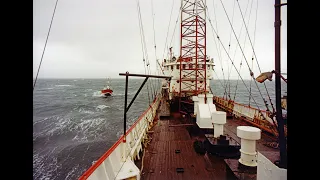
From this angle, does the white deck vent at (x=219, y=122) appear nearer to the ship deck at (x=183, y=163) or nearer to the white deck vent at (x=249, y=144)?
the ship deck at (x=183, y=163)

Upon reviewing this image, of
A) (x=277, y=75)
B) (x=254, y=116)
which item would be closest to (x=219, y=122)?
(x=277, y=75)

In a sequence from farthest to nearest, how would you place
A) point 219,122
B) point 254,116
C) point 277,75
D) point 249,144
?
point 254,116 → point 219,122 → point 249,144 → point 277,75

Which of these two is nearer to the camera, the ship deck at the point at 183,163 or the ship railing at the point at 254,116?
the ship deck at the point at 183,163

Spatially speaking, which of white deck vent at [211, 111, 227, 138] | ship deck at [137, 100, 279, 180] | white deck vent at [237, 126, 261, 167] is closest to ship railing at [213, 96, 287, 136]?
ship deck at [137, 100, 279, 180]

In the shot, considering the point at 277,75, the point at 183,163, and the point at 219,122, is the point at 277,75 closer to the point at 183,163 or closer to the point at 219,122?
the point at 219,122

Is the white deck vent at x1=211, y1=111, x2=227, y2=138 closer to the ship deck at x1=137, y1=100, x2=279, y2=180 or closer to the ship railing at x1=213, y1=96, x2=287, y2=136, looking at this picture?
the ship deck at x1=137, y1=100, x2=279, y2=180

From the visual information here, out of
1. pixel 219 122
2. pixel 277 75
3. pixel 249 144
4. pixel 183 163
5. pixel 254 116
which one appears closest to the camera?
pixel 277 75

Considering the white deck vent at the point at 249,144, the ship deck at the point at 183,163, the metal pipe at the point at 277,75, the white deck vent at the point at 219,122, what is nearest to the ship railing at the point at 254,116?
the ship deck at the point at 183,163

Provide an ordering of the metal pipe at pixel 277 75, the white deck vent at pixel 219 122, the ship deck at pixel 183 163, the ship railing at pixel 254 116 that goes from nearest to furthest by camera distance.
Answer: the metal pipe at pixel 277 75 < the ship deck at pixel 183 163 < the white deck vent at pixel 219 122 < the ship railing at pixel 254 116

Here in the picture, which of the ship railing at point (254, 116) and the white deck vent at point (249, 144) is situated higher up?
the white deck vent at point (249, 144)

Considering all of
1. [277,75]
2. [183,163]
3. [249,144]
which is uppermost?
[277,75]
